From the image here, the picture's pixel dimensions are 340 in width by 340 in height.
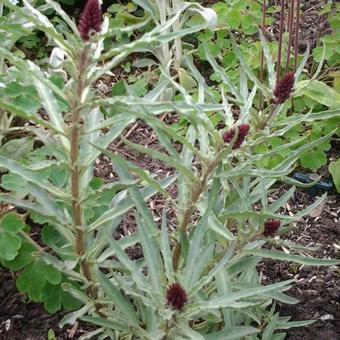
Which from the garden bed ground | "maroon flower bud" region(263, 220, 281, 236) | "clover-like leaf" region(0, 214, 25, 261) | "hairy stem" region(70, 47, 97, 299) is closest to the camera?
"hairy stem" region(70, 47, 97, 299)

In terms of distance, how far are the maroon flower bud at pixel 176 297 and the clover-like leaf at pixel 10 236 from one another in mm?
605

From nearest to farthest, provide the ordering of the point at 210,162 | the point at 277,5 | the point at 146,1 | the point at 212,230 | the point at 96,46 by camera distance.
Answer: the point at 96,46, the point at 210,162, the point at 212,230, the point at 146,1, the point at 277,5

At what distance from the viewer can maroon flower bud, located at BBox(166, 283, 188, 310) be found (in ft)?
5.22

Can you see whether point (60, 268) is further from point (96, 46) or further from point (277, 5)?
point (277, 5)

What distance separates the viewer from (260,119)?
197 cm

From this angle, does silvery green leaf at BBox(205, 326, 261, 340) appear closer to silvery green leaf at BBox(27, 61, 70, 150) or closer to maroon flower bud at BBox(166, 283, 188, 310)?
maroon flower bud at BBox(166, 283, 188, 310)

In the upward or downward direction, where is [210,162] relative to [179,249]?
upward

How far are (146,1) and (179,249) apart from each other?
1482mm

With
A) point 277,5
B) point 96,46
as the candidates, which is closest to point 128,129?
point 277,5

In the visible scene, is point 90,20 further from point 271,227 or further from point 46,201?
point 271,227

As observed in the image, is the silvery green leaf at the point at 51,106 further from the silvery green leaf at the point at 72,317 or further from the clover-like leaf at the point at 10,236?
the silvery green leaf at the point at 72,317

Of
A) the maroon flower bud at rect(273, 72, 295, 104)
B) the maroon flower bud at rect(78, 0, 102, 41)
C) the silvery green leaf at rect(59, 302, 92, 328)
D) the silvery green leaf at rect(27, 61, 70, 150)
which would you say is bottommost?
the silvery green leaf at rect(59, 302, 92, 328)

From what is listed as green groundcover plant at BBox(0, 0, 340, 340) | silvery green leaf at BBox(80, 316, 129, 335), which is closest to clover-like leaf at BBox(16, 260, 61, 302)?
green groundcover plant at BBox(0, 0, 340, 340)

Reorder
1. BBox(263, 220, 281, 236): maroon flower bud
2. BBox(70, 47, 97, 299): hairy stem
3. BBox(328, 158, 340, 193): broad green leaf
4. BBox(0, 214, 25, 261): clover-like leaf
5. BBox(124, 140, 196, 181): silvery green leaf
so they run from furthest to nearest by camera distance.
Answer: BBox(328, 158, 340, 193): broad green leaf < BBox(0, 214, 25, 261): clover-like leaf < BBox(263, 220, 281, 236): maroon flower bud < BBox(124, 140, 196, 181): silvery green leaf < BBox(70, 47, 97, 299): hairy stem
